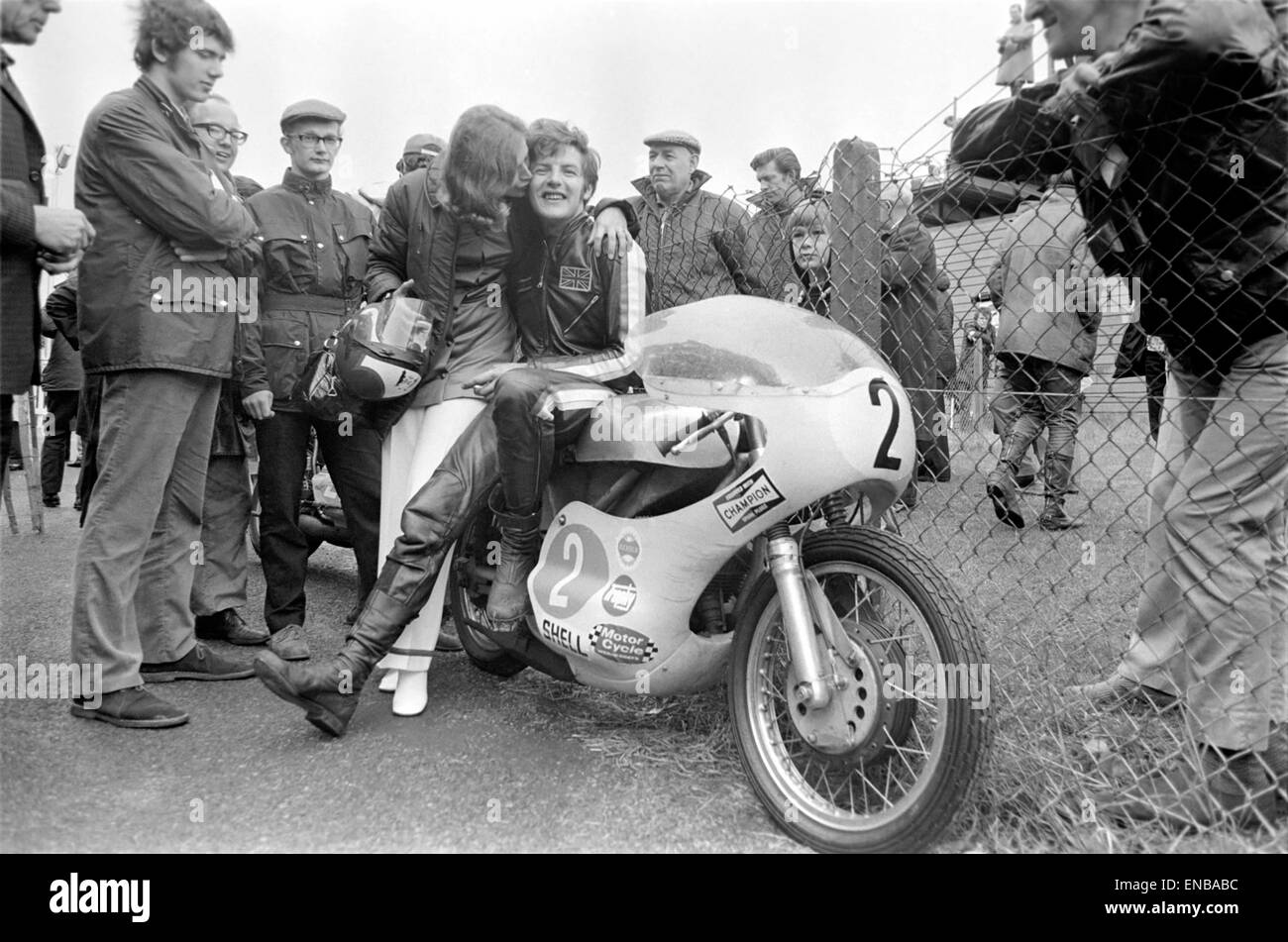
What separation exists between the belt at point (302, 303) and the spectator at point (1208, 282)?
9.66 feet

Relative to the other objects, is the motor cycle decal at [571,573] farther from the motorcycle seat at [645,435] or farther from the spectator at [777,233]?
the spectator at [777,233]

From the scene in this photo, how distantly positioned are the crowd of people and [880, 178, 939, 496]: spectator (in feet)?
0.14

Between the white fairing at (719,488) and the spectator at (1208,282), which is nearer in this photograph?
the spectator at (1208,282)

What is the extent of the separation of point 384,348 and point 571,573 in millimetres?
1072

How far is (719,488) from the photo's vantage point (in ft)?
8.31

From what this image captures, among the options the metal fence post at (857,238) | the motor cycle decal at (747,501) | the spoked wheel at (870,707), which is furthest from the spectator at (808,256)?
the spoked wheel at (870,707)

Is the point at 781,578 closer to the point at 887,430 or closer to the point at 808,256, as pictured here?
the point at 887,430

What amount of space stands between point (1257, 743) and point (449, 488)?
234 cm

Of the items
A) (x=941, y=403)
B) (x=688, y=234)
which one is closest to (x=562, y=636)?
(x=941, y=403)

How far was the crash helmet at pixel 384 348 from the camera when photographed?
10.7ft

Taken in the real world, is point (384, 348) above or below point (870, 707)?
above

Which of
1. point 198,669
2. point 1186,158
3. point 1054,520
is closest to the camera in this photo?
point 1186,158

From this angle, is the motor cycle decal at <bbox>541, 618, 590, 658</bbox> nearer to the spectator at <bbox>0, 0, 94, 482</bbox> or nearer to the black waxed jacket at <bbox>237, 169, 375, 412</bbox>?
the spectator at <bbox>0, 0, 94, 482</bbox>
